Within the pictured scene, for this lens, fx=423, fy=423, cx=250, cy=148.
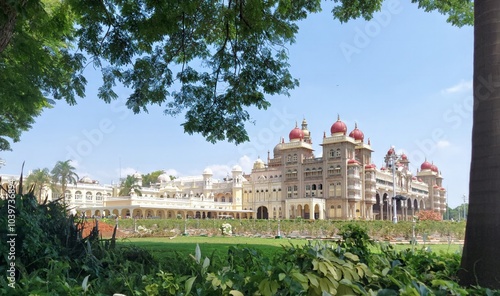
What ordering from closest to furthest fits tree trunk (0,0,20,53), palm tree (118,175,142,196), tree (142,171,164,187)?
1. tree trunk (0,0,20,53)
2. palm tree (118,175,142,196)
3. tree (142,171,164,187)

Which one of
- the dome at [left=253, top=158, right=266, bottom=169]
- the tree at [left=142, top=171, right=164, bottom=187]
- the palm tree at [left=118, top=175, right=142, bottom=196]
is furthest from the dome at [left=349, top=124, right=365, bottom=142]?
the tree at [left=142, top=171, right=164, bottom=187]

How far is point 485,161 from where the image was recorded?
122 inches

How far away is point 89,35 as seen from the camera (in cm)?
661

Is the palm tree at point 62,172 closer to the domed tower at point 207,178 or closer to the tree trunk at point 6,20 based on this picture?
the domed tower at point 207,178

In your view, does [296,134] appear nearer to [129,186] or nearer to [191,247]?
[129,186]

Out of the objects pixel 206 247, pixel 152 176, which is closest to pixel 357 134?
pixel 152 176

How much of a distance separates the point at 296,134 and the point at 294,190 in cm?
810

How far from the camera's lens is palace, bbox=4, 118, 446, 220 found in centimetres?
5400

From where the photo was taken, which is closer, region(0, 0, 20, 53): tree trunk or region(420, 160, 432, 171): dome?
region(0, 0, 20, 53): tree trunk

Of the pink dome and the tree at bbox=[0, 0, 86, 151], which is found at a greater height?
the pink dome

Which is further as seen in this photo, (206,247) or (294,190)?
(294,190)

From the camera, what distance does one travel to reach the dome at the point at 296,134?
61.1m

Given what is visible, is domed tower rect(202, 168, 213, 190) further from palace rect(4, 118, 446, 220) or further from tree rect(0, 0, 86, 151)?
tree rect(0, 0, 86, 151)

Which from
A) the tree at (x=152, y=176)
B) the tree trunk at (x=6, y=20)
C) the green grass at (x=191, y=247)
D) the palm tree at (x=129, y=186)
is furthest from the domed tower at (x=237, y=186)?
the tree trunk at (x=6, y=20)
